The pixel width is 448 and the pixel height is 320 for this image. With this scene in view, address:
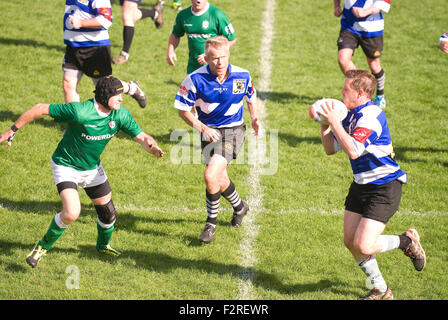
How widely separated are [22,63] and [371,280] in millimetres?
9017

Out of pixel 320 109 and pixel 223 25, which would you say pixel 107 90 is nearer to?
pixel 320 109

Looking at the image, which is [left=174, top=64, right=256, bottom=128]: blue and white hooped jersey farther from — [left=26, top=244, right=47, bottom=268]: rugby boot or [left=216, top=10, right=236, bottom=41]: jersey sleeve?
[left=26, top=244, right=47, bottom=268]: rugby boot

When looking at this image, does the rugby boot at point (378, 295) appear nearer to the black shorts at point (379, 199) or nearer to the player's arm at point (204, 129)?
the black shorts at point (379, 199)

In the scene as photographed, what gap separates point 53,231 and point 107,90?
1632mm

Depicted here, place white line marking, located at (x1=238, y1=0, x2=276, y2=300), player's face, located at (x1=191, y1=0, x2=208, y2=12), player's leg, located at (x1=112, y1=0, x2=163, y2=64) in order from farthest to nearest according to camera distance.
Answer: player's leg, located at (x1=112, y1=0, x2=163, y2=64), player's face, located at (x1=191, y1=0, x2=208, y2=12), white line marking, located at (x1=238, y1=0, x2=276, y2=300)

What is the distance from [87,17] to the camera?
8938 mm

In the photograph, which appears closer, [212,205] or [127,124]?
[127,124]

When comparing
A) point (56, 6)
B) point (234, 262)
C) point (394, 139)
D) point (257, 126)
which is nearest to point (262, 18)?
point (56, 6)

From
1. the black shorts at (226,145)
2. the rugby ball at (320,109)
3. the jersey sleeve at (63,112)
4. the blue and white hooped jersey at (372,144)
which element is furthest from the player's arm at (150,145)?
the blue and white hooped jersey at (372,144)

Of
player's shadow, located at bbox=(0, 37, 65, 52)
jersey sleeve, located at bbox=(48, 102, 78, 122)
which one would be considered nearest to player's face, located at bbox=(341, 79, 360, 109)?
jersey sleeve, located at bbox=(48, 102, 78, 122)

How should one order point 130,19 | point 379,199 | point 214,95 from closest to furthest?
point 379,199
point 214,95
point 130,19

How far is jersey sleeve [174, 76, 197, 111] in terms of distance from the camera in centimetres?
671

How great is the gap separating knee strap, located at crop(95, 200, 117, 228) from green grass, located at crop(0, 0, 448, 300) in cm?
44

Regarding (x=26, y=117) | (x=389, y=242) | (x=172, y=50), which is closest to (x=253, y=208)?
(x=389, y=242)
